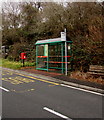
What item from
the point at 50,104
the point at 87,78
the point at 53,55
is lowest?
the point at 50,104

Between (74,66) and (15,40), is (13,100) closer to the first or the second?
(74,66)

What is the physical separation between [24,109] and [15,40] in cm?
2160

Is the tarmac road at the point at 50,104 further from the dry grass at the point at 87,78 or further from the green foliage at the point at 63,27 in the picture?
the green foliage at the point at 63,27

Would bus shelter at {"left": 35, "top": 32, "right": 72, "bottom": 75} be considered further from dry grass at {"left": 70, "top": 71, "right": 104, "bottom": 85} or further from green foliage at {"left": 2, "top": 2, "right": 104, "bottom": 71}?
dry grass at {"left": 70, "top": 71, "right": 104, "bottom": 85}

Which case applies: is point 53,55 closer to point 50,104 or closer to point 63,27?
point 63,27

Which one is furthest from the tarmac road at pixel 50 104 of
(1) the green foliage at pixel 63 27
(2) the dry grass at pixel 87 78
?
(1) the green foliage at pixel 63 27

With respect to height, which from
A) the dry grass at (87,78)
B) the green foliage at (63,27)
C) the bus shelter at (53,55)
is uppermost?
the green foliage at (63,27)

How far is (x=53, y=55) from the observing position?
39.8 ft

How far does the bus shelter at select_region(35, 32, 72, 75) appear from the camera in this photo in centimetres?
1091

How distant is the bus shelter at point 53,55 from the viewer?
1091 centimetres

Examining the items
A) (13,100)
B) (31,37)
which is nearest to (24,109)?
(13,100)

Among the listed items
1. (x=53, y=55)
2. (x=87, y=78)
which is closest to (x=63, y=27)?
(x=53, y=55)

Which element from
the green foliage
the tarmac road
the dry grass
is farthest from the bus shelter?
the tarmac road

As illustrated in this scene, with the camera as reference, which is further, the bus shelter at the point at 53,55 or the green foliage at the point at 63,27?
the bus shelter at the point at 53,55
